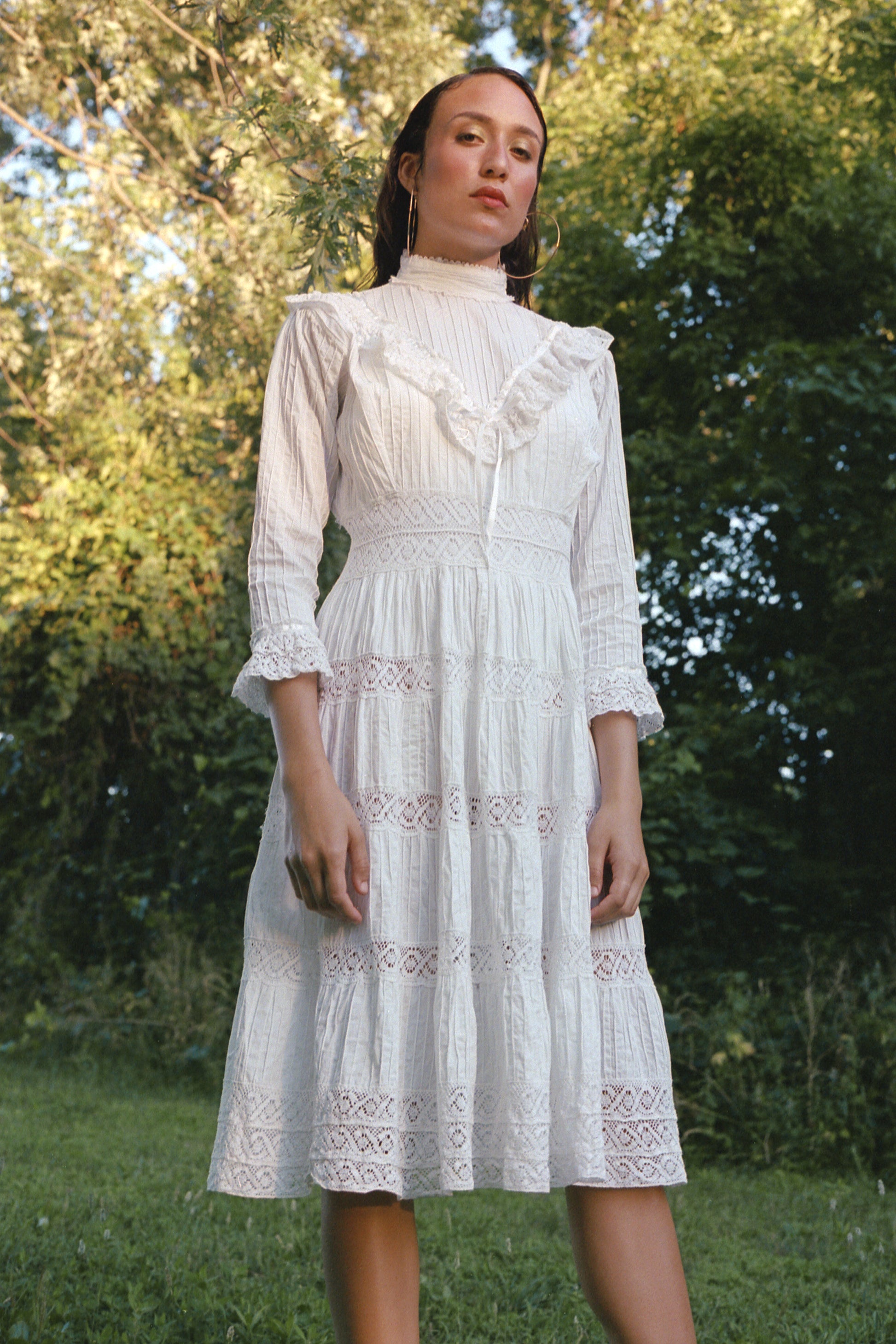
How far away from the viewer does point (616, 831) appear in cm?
156

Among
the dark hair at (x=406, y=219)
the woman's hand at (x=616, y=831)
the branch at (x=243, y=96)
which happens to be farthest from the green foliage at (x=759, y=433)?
the woman's hand at (x=616, y=831)

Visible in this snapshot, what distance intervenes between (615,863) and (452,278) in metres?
0.82

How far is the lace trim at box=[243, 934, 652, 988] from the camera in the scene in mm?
1433

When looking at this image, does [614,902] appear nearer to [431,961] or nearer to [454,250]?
[431,961]

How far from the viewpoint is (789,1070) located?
4504mm

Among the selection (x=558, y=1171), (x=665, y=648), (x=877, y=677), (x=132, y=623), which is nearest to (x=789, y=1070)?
(x=877, y=677)

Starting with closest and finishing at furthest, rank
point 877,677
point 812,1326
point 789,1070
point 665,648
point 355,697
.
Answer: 1. point 355,697
2. point 812,1326
3. point 789,1070
4. point 877,677
5. point 665,648

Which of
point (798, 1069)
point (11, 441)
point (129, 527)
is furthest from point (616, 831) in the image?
point (11, 441)

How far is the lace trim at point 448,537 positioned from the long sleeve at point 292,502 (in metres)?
0.08

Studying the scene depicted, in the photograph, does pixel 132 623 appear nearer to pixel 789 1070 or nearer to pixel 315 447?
pixel 789 1070

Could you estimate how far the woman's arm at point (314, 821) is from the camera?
4.73 ft

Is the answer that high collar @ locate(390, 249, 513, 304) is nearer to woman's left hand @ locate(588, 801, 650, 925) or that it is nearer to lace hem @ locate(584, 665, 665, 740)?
lace hem @ locate(584, 665, 665, 740)

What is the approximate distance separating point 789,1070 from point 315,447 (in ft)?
11.7

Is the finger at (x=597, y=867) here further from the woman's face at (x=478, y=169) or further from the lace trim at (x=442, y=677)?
the woman's face at (x=478, y=169)
